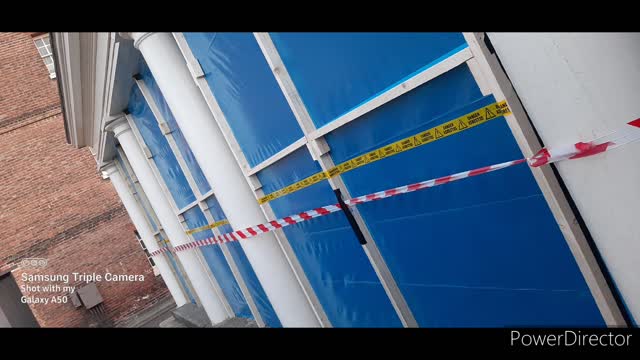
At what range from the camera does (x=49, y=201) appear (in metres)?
17.1

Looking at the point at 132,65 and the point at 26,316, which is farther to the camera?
the point at 26,316

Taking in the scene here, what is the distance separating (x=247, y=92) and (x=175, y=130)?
3.57 metres

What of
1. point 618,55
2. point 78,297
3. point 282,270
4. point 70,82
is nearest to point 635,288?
point 618,55

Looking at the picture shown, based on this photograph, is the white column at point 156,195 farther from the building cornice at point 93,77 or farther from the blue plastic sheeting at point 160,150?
the blue plastic sheeting at point 160,150

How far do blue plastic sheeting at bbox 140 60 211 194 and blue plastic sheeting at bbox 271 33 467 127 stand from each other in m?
4.10

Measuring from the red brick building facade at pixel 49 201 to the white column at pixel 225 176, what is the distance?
14.1m

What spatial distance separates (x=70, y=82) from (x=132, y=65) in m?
1.69

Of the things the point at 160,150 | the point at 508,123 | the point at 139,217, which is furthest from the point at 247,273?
the point at 139,217

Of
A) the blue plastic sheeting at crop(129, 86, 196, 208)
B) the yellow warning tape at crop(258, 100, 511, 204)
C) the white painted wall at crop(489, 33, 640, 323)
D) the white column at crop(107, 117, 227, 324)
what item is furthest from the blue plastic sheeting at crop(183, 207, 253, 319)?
the white painted wall at crop(489, 33, 640, 323)

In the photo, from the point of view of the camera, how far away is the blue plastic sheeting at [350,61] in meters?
2.53

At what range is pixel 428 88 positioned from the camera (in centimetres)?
261

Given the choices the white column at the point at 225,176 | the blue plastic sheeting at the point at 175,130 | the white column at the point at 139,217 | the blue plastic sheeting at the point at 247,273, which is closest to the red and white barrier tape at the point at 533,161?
the white column at the point at 225,176

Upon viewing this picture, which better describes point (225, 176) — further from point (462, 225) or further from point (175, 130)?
point (462, 225)

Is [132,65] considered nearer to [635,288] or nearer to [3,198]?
[635,288]
